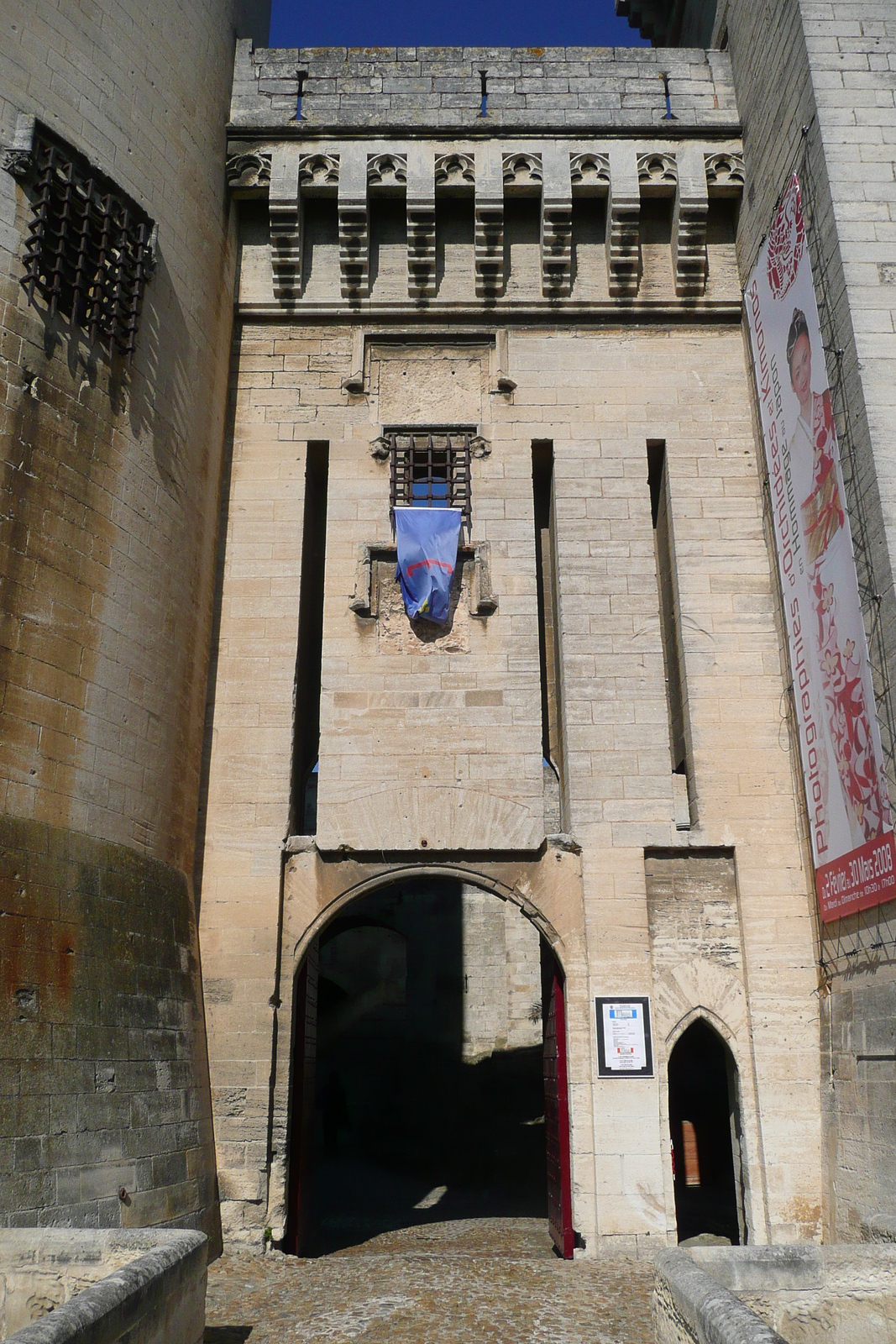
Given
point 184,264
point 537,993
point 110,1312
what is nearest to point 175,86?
point 184,264

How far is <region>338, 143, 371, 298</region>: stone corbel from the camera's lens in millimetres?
10625

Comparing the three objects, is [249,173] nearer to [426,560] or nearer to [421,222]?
[421,222]

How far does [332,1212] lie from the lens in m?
10.9

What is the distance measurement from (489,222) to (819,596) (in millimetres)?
5454

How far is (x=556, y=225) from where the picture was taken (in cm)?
1070

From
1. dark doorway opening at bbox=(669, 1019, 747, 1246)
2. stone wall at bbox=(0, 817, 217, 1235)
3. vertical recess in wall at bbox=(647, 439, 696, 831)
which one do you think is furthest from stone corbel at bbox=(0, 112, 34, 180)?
dark doorway opening at bbox=(669, 1019, 747, 1246)

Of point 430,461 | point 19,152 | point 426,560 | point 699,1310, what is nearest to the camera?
point 699,1310

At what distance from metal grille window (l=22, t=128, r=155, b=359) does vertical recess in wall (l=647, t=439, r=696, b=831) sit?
515cm

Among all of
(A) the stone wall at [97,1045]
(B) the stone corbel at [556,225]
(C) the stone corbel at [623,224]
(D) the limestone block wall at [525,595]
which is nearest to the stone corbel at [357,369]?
(D) the limestone block wall at [525,595]

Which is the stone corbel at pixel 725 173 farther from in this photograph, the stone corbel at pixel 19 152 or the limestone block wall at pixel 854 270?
the stone corbel at pixel 19 152

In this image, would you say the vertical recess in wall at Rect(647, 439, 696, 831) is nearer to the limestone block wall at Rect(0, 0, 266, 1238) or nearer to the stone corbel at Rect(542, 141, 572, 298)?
the stone corbel at Rect(542, 141, 572, 298)

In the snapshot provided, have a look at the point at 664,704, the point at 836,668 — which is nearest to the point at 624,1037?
the point at 664,704

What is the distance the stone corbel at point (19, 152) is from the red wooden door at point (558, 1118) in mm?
7702

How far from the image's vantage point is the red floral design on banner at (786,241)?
28.8 feet
